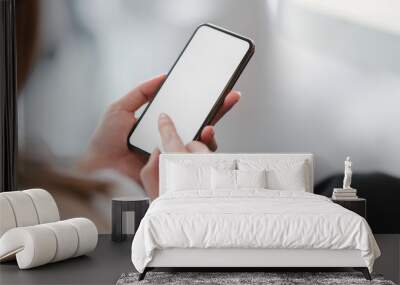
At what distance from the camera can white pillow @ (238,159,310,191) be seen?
6.52 m

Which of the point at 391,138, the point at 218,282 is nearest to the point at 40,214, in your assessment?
the point at 218,282

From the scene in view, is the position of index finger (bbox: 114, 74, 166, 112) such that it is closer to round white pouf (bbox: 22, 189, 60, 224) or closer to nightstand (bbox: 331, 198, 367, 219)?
round white pouf (bbox: 22, 189, 60, 224)

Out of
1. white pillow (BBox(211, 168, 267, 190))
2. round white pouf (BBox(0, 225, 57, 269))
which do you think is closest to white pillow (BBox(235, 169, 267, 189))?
white pillow (BBox(211, 168, 267, 190))

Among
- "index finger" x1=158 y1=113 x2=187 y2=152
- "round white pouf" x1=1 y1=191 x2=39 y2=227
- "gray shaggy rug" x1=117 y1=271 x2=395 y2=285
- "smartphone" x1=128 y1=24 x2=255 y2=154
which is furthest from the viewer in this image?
"index finger" x1=158 y1=113 x2=187 y2=152

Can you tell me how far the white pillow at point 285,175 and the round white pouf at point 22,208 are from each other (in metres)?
2.17

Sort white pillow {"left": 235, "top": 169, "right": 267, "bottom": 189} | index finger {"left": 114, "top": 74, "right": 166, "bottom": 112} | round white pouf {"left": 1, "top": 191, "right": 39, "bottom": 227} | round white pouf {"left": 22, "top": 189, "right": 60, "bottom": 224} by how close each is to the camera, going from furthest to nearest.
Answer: index finger {"left": 114, "top": 74, "right": 166, "bottom": 112}
white pillow {"left": 235, "top": 169, "right": 267, "bottom": 189}
round white pouf {"left": 22, "top": 189, "right": 60, "bottom": 224}
round white pouf {"left": 1, "top": 191, "right": 39, "bottom": 227}

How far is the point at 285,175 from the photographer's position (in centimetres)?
656

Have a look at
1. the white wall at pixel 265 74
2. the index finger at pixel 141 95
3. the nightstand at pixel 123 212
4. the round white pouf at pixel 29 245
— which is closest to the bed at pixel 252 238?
the round white pouf at pixel 29 245

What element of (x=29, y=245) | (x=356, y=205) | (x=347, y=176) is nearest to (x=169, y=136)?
(x=347, y=176)

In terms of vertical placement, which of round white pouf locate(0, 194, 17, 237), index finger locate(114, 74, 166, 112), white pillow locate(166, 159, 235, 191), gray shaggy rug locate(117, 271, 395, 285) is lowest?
gray shaggy rug locate(117, 271, 395, 285)

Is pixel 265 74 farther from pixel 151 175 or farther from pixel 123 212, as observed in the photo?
pixel 123 212

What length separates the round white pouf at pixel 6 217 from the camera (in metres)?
5.42

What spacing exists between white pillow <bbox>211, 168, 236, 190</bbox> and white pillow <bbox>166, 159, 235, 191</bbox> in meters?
0.09

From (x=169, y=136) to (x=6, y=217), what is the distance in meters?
2.17
